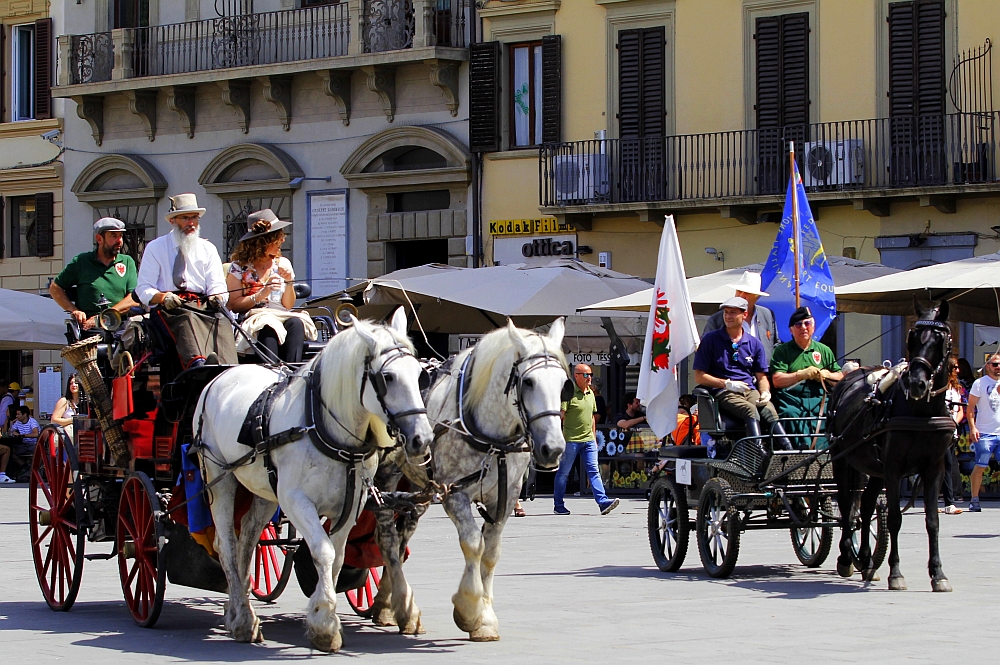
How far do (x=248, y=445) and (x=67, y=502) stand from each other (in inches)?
97.2

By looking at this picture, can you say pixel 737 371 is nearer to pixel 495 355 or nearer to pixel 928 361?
pixel 928 361

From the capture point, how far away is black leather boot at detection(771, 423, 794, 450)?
468 inches

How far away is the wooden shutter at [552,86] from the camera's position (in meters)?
27.3

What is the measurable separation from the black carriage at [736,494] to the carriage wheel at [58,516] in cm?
445

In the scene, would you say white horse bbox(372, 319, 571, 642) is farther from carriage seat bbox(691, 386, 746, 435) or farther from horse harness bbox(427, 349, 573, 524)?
carriage seat bbox(691, 386, 746, 435)

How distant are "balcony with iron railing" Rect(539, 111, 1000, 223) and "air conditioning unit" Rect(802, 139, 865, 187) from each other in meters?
0.01

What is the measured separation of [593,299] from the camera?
68.9 feet

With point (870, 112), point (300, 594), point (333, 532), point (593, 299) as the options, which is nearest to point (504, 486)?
point (333, 532)

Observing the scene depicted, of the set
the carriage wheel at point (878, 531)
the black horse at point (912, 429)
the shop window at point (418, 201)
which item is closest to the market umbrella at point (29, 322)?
the shop window at point (418, 201)

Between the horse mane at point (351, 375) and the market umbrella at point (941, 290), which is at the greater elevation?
the market umbrella at point (941, 290)

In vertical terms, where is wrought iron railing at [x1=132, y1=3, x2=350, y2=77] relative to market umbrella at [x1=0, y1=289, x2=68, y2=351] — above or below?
above

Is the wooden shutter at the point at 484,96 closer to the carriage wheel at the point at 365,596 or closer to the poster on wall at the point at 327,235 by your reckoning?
the poster on wall at the point at 327,235

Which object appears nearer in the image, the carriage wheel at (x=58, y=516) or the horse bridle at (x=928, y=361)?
the carriage wheel at (x=58, y=516)

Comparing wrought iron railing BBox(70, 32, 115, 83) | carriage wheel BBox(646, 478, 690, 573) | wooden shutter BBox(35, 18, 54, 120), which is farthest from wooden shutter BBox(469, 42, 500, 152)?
carriage wheel BBox(646, 478, 690, 573)
